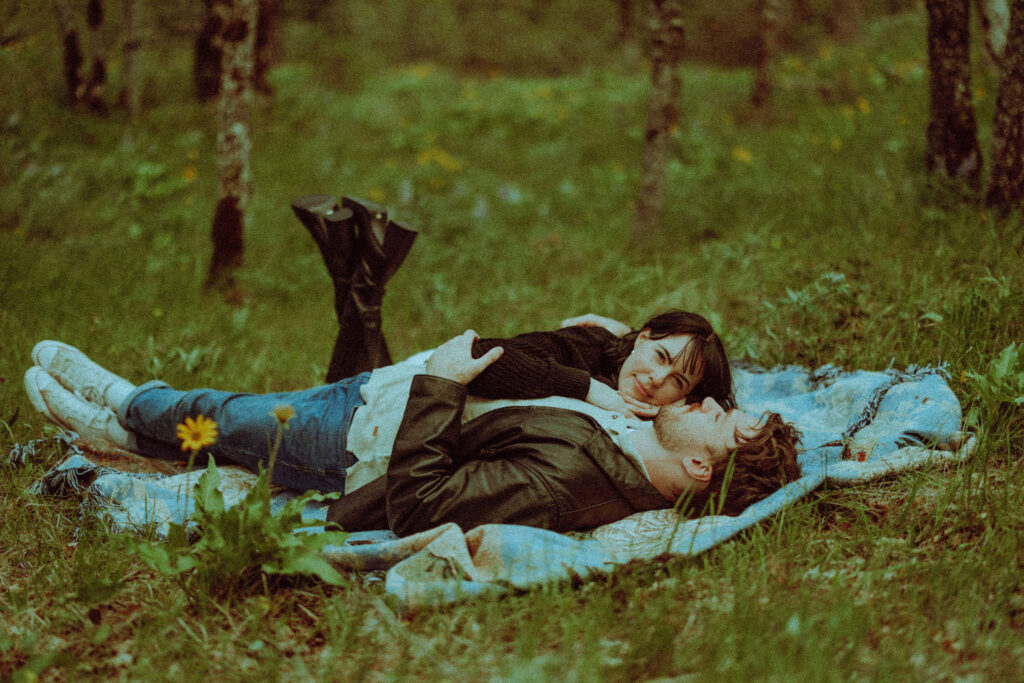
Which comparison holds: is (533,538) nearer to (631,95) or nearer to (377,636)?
(377,636)

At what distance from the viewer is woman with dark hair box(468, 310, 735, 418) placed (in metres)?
2.69

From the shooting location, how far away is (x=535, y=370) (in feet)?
8.82

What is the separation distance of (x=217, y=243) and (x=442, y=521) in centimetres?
339

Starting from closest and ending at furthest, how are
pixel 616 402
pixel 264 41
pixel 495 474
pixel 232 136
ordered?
1. pixel 495 474
2. pixel 616 402
3. pixel 232 136
4. pixel 264 41

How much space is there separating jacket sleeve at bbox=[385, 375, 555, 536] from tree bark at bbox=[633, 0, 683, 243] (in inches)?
133

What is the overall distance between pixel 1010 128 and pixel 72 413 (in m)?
4.62

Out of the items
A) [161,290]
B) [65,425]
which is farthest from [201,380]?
[161,290]

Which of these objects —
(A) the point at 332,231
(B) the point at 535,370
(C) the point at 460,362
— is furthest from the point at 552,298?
(C) the point at 460,362

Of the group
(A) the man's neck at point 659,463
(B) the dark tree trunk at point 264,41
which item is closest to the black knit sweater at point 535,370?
(A) the man's neck at point 659,463

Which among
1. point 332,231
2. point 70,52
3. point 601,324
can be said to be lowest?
point 601,324

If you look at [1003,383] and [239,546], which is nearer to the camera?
[239,546]

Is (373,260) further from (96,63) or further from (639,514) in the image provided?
(96,63)

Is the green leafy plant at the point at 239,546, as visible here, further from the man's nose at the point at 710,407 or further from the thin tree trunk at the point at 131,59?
the thin tree trunk at the point at 131,59

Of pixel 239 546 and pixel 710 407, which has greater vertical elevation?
pixel 710 407
